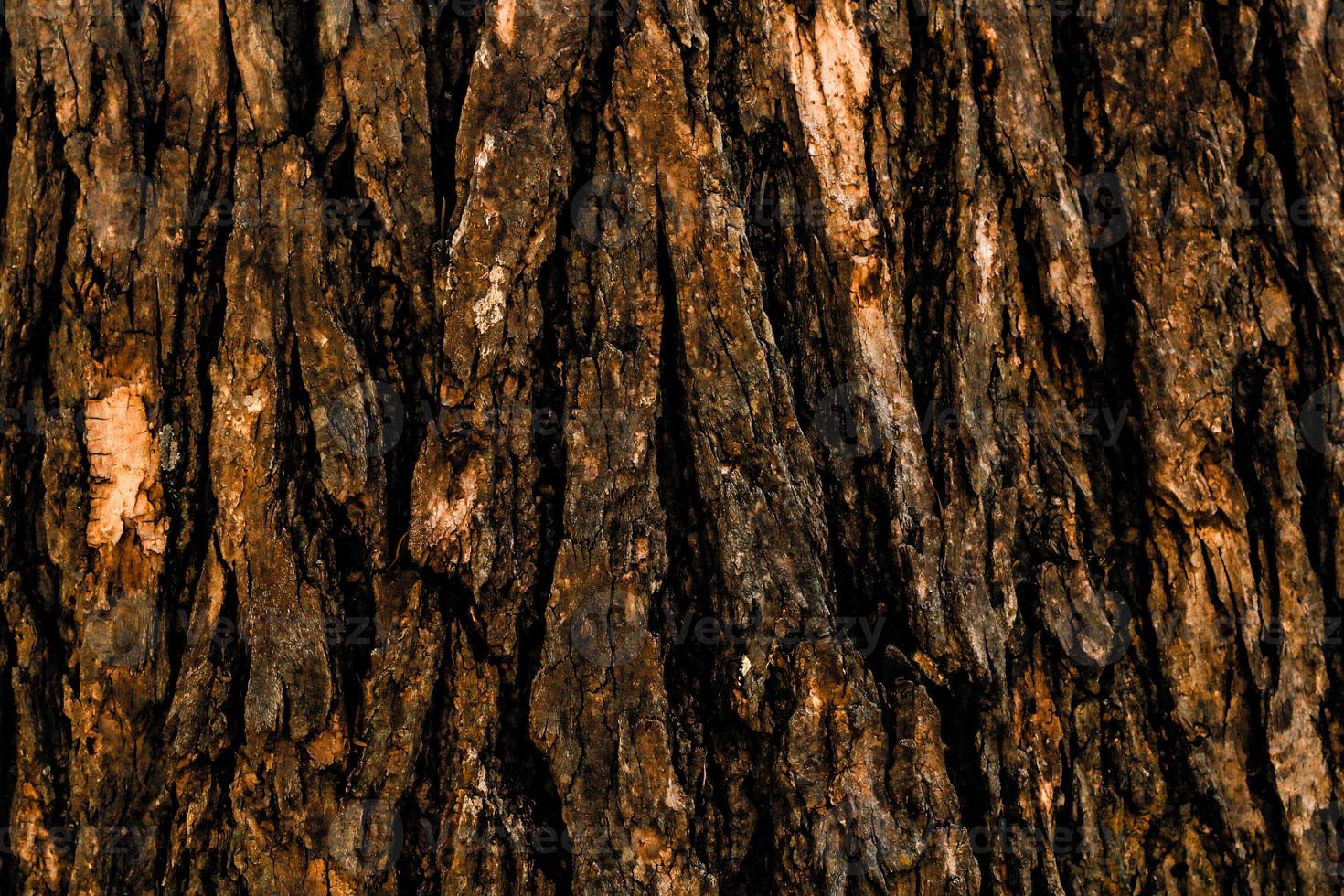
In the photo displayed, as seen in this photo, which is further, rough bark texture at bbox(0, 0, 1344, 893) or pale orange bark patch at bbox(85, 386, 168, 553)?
pale orange bark patch at bbox(85, 386, 168, 553)

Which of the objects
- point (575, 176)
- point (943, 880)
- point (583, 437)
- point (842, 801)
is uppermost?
point (575, 176)

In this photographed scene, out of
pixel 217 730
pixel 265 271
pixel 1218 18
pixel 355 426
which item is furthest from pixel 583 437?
pixel 1218 18

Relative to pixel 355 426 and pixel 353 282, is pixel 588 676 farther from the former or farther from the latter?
pixel 353 282

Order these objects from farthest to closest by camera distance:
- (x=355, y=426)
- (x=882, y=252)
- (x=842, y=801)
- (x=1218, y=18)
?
1. (x=1218, y=18)
2. (x=882, y=252)
3. (x=355, y=426)
4. (x=842, y=801)

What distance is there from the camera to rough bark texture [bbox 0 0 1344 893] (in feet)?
8.34

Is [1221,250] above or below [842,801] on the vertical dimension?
above

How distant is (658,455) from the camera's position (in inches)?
106

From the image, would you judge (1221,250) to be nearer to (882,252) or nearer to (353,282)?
(882,252)

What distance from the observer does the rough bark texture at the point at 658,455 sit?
2.54m

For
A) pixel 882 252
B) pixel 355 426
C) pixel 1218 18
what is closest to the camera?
pixel 355 426

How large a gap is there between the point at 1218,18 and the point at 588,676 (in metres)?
2.72

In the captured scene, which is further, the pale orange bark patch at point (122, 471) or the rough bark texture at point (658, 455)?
the pale orange bark patch at point (122, 471)

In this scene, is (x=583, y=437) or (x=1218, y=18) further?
(x=1218, y=18)

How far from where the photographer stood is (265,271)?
270cm
